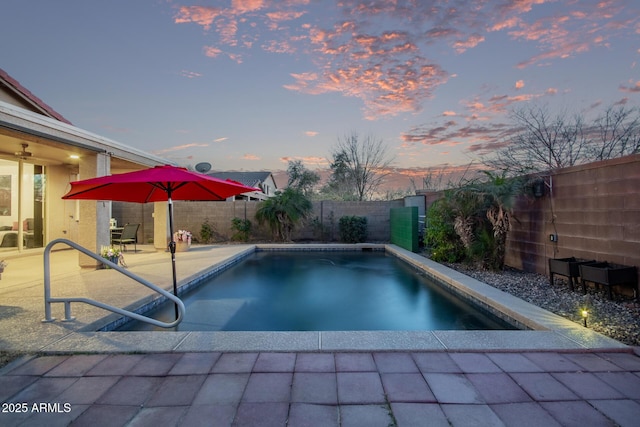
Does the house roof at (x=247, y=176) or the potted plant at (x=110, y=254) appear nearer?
the potted plant at (x=110, y=254)

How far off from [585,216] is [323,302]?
462cm

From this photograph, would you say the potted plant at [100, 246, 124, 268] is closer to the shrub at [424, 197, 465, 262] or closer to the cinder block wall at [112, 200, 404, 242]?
the cinder block wall at [112, 200, 404, 242]

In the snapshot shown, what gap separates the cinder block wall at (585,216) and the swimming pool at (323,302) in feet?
6.81

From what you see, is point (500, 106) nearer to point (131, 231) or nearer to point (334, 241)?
point (334, 241)

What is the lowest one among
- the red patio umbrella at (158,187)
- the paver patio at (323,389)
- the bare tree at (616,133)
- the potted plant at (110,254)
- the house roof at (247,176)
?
the paver patio at (323,389)

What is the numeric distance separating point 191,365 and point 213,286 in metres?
4.38

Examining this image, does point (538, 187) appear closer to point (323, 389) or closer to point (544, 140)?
point (323, 389)

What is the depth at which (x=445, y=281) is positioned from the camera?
6727 mm

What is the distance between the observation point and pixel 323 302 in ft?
19.4

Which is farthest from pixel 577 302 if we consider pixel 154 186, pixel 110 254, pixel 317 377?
pixel 110 254

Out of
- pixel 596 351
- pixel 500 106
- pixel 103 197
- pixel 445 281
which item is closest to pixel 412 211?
pixel 445 281

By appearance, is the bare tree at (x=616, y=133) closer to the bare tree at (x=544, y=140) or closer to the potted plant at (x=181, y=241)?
the bare tree at (x=544, y=140)

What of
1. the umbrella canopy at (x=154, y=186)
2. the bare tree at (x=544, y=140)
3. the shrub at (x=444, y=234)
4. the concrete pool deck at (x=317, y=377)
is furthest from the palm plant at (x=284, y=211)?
the concrete pool deck at (x=317, y=377)

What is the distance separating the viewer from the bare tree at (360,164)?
912 inches
